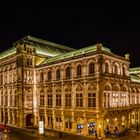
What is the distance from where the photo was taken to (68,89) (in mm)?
53719

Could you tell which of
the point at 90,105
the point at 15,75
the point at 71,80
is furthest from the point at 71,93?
the point at 15,75

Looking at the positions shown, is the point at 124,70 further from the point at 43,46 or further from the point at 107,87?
the point at 43,46

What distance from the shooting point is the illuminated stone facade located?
4734 centimetres

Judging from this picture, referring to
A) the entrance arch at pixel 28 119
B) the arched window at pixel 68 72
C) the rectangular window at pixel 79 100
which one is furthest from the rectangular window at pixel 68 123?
the entrance arch at pixel 28 119

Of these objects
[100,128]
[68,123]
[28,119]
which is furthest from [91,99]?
[28,119]

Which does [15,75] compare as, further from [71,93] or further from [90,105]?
[90,105]

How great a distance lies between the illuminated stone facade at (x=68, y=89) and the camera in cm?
4734

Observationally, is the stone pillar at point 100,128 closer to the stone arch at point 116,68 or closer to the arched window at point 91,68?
the arched window at point 91,68

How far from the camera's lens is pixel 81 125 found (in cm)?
4994

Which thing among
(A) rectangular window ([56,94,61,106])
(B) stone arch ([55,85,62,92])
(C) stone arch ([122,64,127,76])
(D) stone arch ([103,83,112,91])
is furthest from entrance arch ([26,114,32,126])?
(C) stone arch ([122,64,127,76])

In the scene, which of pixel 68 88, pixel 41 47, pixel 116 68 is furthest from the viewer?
pixel 41 47

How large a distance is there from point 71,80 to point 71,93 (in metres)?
3.11

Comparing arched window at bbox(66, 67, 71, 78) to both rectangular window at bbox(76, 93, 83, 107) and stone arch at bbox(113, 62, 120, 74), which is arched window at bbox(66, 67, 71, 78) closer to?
rectangular window at bbox(76, 93, 83, 107)

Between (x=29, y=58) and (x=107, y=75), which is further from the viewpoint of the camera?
(x=29, y=58)
